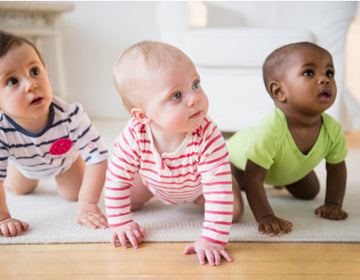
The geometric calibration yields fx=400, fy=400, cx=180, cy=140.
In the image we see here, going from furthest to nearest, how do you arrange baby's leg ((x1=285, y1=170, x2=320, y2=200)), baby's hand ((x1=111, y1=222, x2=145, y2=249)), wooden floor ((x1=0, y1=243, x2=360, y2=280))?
1. baby's leg ((x1=285, y1=170, x2=320, y2=200))
2. baby's hand ((x1=111, y1=222, x2=145, y2=249))
3. wooden floor ((x1=0, y1=243, x2=360, y2=280))

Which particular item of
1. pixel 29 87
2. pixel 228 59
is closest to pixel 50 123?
pixel 29 87

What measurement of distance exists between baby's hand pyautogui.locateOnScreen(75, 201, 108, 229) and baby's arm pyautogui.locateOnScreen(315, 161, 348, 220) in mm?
529

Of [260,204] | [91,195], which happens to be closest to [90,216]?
[91,195]

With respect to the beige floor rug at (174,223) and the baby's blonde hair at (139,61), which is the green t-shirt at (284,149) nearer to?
the beige floor rug at (174,223)

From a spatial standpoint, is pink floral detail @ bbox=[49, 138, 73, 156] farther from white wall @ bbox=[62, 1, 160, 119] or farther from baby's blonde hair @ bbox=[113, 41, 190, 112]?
white wall @ bbox=[62, 1, 160, 119]

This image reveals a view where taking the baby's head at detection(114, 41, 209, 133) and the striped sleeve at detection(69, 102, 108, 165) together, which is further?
the striped sleeve at detection(69, 102, 108, 165)

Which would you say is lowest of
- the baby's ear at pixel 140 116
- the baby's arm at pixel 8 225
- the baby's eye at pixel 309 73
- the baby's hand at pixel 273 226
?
the baby's arm at pixel 8 225

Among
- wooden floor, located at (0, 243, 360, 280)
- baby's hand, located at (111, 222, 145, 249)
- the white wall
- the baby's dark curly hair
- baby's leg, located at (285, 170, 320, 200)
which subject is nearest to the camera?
wooden floor, located at (0, 243, 360, 280)

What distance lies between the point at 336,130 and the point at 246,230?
1.14ft

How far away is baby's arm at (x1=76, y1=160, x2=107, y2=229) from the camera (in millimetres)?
957

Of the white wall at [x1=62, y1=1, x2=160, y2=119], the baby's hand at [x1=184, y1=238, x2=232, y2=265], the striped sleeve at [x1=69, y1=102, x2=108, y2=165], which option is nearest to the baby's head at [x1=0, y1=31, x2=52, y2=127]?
the striped sleeve at [x1=69, y1=102, x2=108, y2=165]

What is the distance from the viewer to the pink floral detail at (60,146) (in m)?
1.02

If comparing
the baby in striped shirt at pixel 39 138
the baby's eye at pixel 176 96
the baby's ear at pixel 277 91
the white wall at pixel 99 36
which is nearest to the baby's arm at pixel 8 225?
the baby in striped shirt at pixel 39 138

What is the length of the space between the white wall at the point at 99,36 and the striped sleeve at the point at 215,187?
1.98m
